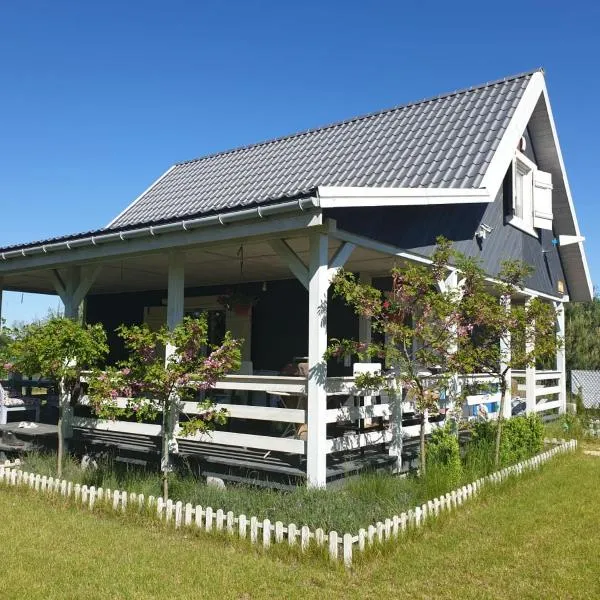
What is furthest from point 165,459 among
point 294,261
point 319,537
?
point 294,261

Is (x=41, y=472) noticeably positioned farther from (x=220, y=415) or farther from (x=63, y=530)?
(x=220, y=415)

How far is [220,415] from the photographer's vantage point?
6.12 m

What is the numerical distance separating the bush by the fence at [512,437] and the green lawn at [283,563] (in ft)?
6.91

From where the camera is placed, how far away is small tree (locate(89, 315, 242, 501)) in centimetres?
595

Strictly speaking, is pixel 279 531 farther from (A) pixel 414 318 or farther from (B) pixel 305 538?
(A) pixel 414 318

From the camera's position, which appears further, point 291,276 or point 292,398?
point 291,276

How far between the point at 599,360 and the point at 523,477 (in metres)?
Result: 13.3

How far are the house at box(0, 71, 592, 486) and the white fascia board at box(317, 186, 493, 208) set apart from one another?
0.8 inches

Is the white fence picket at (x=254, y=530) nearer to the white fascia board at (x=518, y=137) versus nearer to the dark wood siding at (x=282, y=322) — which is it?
the white fascia board at (x=518, y=137)

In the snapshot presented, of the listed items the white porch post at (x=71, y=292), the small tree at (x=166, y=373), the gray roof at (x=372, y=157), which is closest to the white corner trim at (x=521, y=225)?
the gray roof at (x=372, y=157)

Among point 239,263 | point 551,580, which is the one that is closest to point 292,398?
point 239,263

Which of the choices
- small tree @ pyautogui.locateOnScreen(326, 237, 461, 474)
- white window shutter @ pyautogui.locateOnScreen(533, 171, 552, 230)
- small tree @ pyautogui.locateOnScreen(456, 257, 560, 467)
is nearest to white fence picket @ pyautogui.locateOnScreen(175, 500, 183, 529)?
small tree @ pyautogui.locateOnScreen(326, 237, 461, 474)

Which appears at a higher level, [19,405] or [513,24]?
[513,24]

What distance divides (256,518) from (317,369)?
1.61m
